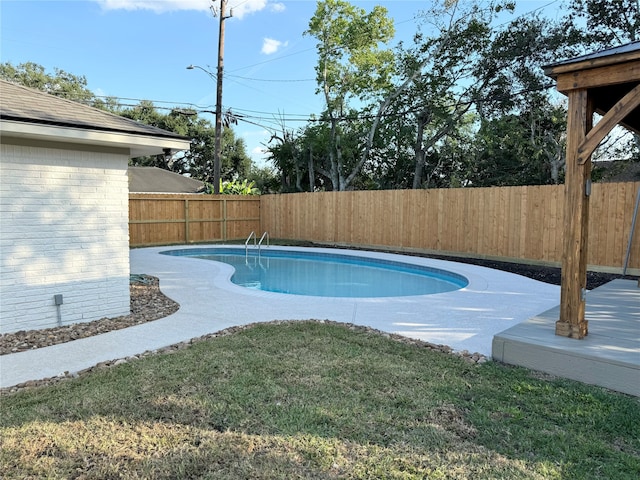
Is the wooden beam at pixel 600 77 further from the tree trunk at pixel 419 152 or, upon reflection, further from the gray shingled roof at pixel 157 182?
the gray shingled roof at pixel 157 182

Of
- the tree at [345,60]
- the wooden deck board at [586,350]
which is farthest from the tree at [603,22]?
the wooden deck board at [586,350]

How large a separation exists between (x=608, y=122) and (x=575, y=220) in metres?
0.83

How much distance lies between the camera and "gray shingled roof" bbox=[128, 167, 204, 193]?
77.9 feet

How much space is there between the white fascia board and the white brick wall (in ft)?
0.60

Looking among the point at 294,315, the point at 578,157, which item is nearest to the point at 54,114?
the point at 294,315

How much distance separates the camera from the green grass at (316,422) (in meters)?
2.29

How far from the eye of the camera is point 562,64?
12.8 ft

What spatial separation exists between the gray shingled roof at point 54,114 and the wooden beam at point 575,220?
14.5 feet

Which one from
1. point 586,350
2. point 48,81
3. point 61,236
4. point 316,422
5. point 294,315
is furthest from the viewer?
point 48,81

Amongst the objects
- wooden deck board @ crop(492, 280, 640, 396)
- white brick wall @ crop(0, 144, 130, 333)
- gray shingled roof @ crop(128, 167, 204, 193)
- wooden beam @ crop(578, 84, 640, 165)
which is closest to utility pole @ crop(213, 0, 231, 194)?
gray shingled roof @ crop(128, 167, 204, 193)

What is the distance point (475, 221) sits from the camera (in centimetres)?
1140

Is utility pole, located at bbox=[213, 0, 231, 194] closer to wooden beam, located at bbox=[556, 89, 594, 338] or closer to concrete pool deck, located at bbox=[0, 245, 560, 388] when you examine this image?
concrete pool deck, located at bbox=[0, 245, 560, 388]

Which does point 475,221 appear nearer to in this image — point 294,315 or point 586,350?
point 294,315

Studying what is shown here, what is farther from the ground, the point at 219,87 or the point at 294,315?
the point at 219,87
